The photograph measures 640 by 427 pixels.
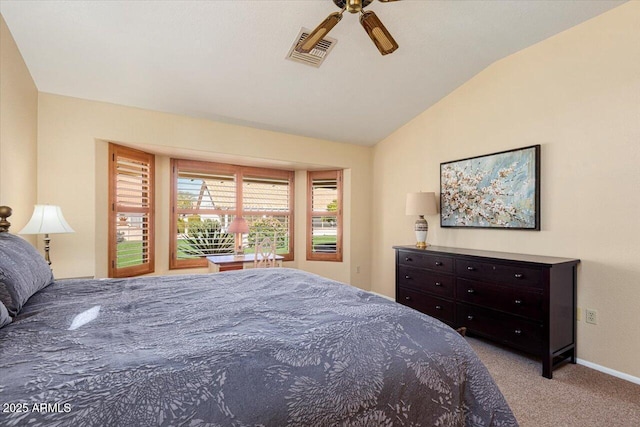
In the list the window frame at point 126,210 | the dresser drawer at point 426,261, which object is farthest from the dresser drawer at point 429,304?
the window frame at point 126,210

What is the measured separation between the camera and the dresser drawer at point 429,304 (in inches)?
127

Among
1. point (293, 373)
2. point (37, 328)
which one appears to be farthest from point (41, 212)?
point (293, 373)

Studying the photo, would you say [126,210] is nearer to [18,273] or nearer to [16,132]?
[16,132]

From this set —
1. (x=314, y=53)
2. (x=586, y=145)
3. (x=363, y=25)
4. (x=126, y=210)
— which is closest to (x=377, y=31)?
(x=363, y=25)

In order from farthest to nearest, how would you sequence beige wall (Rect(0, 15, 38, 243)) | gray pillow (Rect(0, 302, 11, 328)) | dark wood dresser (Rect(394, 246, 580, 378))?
dark wood dresser (Rect(394, 246, 580, 378)) → beige wall (Rect(0, 15, 38, 243)) → gray pillow (Rect(0, 302, 11, 328))

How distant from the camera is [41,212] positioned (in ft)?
8.29

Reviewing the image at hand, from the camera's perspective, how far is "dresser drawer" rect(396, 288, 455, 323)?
3238 millimetres

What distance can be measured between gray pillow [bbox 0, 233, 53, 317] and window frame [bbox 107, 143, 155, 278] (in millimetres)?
1627

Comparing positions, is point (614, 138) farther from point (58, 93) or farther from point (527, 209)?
point (58, 93)

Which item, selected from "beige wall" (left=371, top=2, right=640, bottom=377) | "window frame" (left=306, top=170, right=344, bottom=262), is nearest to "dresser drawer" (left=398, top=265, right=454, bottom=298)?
"beige wall" (left=371, top=2, right=640, bottom=377)

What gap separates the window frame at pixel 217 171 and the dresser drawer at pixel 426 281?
6.71 ft

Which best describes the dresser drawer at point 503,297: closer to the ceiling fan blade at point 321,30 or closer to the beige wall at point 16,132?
the ceiling fan blade at point 321,30

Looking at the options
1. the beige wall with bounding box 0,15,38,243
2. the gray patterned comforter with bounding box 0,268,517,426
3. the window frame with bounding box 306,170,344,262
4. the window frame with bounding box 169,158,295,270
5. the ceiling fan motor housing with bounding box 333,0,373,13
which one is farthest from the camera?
the window frame with bounding box 306,170,344,262

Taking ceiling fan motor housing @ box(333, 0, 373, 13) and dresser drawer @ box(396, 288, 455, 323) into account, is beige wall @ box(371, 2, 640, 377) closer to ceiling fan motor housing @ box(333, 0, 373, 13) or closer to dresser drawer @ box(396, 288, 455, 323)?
dresser drawer @ box(396, 288, 455, 323)
